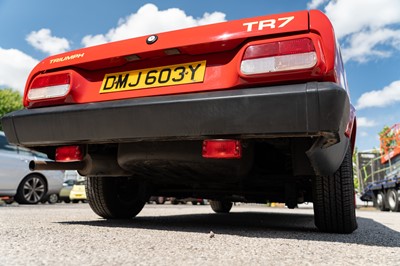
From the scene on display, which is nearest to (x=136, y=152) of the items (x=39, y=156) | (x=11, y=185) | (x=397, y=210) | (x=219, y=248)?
(x=219, y=248)

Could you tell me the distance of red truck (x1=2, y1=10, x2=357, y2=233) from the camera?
1.89 metres

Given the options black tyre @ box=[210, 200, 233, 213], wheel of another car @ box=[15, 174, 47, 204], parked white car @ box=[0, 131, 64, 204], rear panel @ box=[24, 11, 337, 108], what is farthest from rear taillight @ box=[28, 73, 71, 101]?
wheel of another car @ box=[15, 174, 47, 204]

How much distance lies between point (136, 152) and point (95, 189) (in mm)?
993

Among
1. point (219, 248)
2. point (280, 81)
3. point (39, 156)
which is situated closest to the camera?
point (219, 248)

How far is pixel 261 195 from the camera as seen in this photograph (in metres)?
3.20

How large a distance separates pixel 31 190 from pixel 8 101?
2358 cm

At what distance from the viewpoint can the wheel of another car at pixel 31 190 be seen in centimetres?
761

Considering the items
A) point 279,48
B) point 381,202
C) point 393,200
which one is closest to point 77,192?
point 381,202

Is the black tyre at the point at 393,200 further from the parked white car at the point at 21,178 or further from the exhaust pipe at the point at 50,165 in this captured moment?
the exhaust pipe at the point at 50,165

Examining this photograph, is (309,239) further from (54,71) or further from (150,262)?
(54,71)

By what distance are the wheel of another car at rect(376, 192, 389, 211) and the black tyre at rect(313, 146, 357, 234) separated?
348 inches

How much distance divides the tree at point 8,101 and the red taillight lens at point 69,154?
93.7 ft

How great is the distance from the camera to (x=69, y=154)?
8.23 feet

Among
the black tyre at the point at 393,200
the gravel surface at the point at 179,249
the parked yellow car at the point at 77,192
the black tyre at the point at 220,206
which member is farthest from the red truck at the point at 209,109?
the parked yellow car at the point at 77,192
